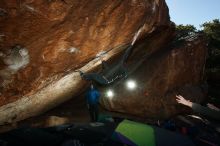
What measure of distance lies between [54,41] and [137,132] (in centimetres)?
421

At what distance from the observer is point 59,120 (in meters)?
10.6

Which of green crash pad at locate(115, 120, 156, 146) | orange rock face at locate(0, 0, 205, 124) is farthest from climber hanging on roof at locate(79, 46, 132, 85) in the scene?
green crash pad at locate(115, 120, 156, 146)

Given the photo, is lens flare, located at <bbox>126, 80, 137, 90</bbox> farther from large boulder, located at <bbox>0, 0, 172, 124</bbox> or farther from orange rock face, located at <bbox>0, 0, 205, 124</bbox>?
large boulder, located at <bbox>0, 0, 172, 124</bbox>

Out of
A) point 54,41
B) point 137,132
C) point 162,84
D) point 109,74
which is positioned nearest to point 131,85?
point 162,84

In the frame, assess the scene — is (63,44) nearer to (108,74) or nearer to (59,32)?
(59,32)

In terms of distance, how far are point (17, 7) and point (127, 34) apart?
4.77 m

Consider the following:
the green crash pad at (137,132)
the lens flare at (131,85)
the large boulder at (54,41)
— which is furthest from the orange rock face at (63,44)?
the green crash pad at (137,132)

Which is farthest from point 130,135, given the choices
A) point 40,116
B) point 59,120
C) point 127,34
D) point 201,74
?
point 201,74

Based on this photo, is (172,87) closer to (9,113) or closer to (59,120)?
(59,120)

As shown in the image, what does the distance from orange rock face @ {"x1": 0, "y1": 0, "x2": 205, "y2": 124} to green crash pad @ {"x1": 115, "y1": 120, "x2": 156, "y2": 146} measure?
380cm

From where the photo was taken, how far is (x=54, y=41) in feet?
24.0

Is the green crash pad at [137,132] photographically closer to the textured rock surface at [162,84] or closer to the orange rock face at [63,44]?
the orange rock face at [63,44]

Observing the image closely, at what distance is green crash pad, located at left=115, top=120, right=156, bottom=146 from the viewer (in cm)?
432

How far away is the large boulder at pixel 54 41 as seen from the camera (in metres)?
6.30
